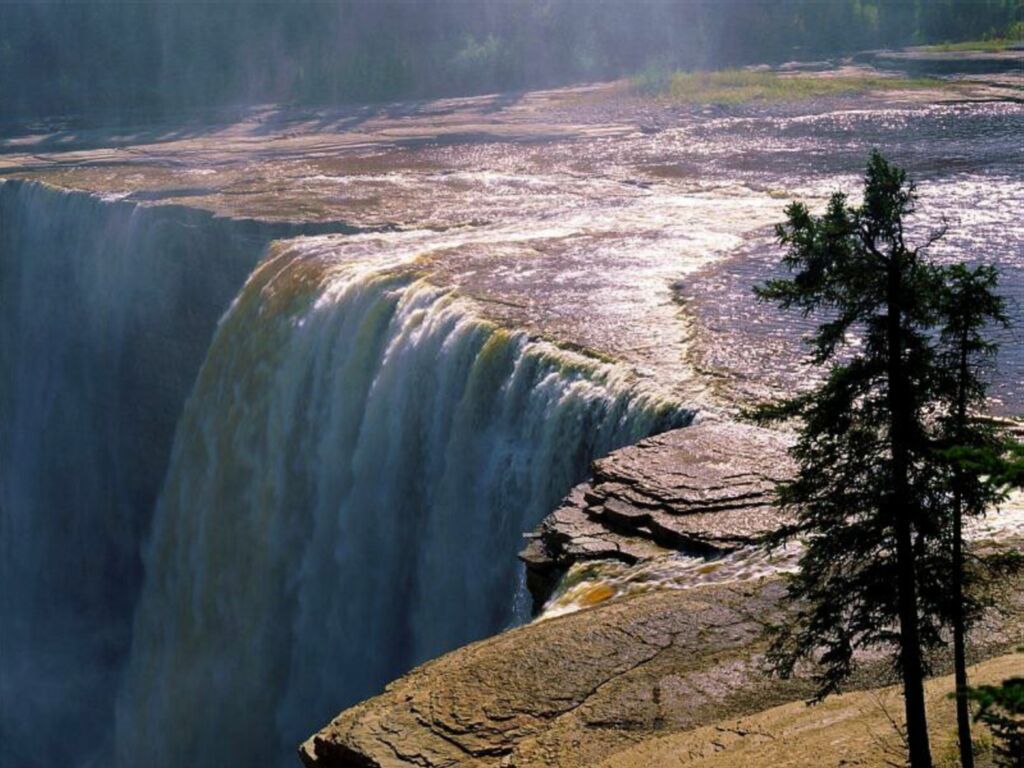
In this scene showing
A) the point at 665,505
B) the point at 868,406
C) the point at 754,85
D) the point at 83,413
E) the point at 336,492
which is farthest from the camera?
the point at 754,85

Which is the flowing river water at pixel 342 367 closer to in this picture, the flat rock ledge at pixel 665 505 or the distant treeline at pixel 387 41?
the flat rock ledge at pixel 665 505

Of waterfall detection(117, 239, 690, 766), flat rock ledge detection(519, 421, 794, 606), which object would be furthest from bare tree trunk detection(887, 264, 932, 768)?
waterfall detection(117, 239, 690, 766)

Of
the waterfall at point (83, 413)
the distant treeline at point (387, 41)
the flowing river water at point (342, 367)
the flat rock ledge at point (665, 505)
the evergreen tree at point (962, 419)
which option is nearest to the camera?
the evergreen tree at point (962, 419)

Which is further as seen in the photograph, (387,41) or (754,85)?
(387,41)

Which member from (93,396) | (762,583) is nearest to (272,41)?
(93,396)

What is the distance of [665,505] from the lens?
8602 millimetres

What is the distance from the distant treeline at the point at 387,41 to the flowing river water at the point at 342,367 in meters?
10.9

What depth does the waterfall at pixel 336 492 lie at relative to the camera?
1109 centimetres

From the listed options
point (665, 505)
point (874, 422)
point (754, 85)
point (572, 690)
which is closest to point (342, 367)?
point (665, 505)

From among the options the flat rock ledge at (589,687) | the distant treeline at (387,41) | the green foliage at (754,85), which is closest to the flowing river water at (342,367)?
the flat rock ledge at (589,687)

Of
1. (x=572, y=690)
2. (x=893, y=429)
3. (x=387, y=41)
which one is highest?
(x=387, y=41)

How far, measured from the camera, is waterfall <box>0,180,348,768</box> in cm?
1878

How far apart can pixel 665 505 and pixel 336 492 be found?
5.37 metres

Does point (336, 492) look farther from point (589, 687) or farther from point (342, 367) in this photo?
point (589, 687)
